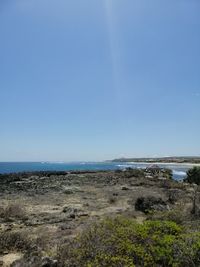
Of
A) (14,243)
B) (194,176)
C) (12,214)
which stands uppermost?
(194,176)

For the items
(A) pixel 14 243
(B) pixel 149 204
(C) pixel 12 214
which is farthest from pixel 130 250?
(C) pixel 12 214

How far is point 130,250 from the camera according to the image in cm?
832

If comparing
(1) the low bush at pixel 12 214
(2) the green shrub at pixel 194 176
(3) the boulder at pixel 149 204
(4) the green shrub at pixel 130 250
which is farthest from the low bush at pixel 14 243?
(2) the green shrub at pixel 194 176

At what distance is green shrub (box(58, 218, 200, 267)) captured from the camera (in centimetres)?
798

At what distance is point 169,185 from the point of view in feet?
110

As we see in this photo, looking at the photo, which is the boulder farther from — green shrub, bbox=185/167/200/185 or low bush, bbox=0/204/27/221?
green shrub, bbox=185/167/200/185

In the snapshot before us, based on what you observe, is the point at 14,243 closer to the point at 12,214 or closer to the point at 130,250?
the point at 130,250

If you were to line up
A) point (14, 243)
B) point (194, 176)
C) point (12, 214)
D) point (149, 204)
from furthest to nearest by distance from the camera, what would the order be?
point (194, 176), point (149, 204), point (12, 214), point (14, 243)

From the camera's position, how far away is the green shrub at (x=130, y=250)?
7.98m

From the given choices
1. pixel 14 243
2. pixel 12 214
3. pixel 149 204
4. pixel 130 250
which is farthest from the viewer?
pixel 149 204

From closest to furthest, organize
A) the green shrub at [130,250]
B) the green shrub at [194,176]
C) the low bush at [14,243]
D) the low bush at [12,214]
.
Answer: the green shrub at [130,250]
the low bush at [14,243]
the low bush at [12,214]
the green shrub at [194,176]

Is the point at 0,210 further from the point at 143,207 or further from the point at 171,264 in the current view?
the point at 171,264

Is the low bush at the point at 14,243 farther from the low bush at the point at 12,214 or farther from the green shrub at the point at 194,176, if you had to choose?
the green shrub at the point at 194,176

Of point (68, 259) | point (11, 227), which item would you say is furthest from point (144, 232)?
point (11, 227)
